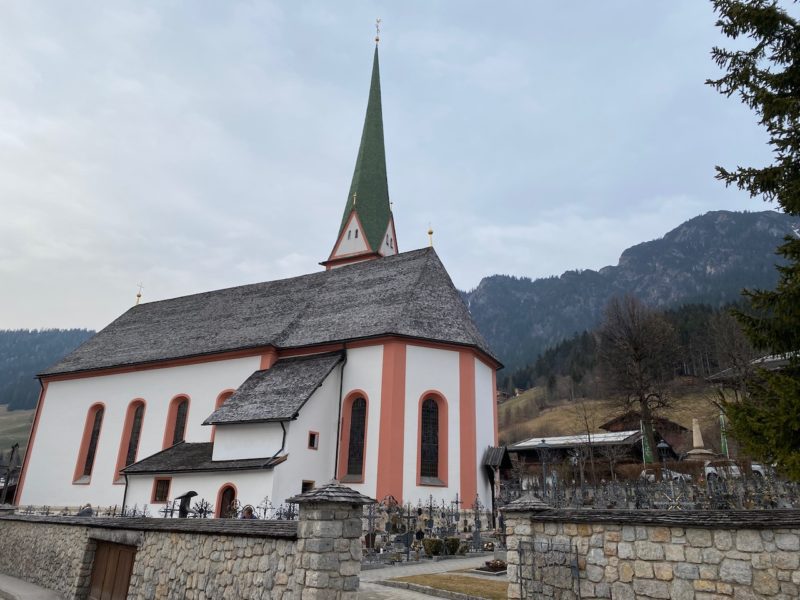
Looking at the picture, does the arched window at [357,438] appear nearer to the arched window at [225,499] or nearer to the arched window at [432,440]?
the arched window at [432,440]

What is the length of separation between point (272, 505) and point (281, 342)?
8.31 meters

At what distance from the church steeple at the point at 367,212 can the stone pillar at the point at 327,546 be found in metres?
29.3

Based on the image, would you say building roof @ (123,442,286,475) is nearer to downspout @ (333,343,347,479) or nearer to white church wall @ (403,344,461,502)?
downspout @ (333,343,347,479)

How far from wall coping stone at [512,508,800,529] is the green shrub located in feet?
30.5

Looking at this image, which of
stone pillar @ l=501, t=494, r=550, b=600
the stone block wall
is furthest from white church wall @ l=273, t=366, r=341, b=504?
stone pillar @ l=501, t=494, r=550, b=600

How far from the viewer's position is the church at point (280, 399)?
21.4 metres

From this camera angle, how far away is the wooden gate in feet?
38.3

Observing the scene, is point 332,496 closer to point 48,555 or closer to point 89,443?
point 48,555

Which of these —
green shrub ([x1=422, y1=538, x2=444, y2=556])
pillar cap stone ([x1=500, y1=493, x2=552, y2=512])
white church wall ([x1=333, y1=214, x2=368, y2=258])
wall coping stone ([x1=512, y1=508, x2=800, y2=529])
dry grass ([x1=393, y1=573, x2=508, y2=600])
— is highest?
white church wall ([x1=333, y1=214, x2=368, y2=258])

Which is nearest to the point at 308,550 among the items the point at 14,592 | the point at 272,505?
the point at 14,592

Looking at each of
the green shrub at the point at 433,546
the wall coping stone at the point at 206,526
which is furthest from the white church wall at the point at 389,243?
the wall coping stone at the point at 206,526

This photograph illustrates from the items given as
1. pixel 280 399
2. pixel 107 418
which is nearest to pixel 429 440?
pixel 280 399

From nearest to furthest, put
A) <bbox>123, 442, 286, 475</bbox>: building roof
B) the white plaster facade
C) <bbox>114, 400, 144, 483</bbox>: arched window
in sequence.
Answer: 1. <bbox>123, 442, 286, 475</bbox>: building roof
2. the white plaster facade
3. <bbox>114, 400, 144, 483</bbox>: arched window

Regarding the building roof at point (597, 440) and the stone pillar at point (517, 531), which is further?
the building roof at point (597, 440)
